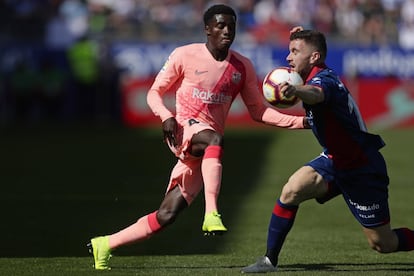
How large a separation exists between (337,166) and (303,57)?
0.87 metres

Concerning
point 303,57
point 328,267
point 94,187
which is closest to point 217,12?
point 303,57

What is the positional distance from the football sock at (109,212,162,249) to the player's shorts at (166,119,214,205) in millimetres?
310

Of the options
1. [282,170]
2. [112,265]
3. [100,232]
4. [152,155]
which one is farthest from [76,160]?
[112,265]

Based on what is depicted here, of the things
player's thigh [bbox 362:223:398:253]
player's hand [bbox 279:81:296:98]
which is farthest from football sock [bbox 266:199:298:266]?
player's hand [bbox 279:81:296:98]

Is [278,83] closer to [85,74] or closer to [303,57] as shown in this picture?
[303,57]

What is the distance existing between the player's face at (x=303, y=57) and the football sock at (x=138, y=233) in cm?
167

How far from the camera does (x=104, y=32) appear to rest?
3006 cm

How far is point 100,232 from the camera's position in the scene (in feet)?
36.5

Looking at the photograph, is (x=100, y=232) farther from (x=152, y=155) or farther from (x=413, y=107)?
(x=413, y=107)

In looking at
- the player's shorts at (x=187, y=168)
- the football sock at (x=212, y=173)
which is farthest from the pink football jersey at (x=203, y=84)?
the football sock at (x=212, y=173)

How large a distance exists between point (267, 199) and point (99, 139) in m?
9.94

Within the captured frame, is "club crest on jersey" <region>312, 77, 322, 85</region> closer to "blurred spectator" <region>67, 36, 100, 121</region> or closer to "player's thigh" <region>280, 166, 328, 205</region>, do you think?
"player's thigh" <region>280, 166, 328, 205</region>

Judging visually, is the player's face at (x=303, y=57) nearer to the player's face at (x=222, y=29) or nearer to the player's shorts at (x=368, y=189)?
the player's face at (x=222, y=29)

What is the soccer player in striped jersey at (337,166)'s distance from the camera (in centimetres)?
814
